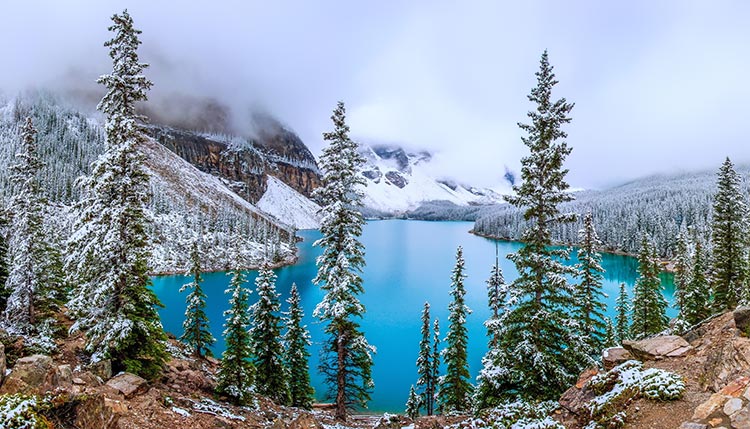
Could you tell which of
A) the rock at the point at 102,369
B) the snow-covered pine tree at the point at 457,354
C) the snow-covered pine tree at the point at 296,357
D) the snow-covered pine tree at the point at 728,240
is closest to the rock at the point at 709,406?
the rock at the point at 102,369

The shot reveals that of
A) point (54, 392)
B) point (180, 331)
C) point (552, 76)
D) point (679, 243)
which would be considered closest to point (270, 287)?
point (54, 392)

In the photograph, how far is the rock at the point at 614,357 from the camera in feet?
36.5

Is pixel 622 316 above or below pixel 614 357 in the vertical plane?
below

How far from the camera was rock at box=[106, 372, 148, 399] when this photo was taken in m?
10.5

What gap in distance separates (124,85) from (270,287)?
1470 cm

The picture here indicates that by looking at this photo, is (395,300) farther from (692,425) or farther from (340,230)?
(692,425)

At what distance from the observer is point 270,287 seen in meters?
24.2

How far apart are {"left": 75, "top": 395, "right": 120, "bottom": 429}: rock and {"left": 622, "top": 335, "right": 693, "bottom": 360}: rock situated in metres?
14.8

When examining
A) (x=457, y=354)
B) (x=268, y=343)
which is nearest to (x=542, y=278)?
(x=457, y=354)

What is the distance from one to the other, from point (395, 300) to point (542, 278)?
178 ft

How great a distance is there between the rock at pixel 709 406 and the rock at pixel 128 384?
14209mm

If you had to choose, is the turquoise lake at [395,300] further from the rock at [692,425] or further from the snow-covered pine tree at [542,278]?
the rock at [692,425]

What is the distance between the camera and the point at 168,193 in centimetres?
15225

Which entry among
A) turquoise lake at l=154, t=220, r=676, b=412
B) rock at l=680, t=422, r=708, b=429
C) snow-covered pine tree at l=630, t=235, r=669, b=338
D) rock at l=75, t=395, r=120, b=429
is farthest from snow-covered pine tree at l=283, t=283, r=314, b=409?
snow-covered pine tree at l=630, t=235, r=669, b=338
